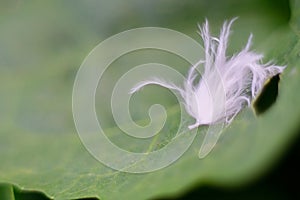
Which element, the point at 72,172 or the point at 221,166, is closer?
the point at 221,166

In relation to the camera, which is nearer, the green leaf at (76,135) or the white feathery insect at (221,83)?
the green leaf at (76,135)

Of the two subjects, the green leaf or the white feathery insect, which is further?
the white feathery insect

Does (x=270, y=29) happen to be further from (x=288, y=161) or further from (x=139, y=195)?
(x=139, y=195)

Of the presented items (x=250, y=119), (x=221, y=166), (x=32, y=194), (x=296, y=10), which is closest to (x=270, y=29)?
(x=296, y=10)
